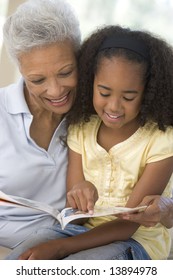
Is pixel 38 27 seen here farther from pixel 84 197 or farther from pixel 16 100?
pixel 84 197

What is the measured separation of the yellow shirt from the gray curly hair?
1.07 ft

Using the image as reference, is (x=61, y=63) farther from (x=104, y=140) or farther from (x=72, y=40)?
(x=104, y=140)

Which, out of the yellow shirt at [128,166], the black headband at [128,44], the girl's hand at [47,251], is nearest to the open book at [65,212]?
the girl's hand at [47,251]

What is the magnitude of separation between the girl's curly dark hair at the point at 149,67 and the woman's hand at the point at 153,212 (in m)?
0.24

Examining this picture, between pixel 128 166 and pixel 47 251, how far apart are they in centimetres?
35

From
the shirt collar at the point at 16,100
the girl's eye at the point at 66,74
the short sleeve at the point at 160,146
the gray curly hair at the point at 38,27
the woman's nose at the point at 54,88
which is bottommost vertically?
the short sleeve at the point at 160,146

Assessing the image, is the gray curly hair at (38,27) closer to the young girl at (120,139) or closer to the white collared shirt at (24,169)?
the young girl at (120,139)

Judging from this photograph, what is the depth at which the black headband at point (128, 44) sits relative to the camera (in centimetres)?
130

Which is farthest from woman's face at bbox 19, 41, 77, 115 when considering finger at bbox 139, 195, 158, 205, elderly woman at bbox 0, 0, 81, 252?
finger at bbox 139, 195, 158, 205

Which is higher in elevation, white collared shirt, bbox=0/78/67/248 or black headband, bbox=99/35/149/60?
black headband, bbox=99/35/149/60

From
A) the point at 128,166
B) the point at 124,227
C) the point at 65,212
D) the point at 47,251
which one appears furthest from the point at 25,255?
the point at 128,166

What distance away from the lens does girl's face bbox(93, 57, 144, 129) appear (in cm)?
128

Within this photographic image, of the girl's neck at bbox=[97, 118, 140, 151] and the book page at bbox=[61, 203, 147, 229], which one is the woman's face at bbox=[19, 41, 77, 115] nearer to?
the girl's neck at bbox=[97, 118, 140, 151]
